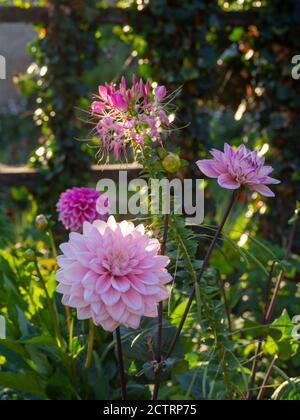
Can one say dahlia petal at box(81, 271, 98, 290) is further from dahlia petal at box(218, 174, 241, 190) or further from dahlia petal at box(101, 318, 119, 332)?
dahlia petal at box(218, 174, 241, 190)

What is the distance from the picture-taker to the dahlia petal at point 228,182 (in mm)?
878

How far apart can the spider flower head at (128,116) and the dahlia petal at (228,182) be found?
3.7 inches

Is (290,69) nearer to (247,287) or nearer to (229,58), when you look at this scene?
(229,58)

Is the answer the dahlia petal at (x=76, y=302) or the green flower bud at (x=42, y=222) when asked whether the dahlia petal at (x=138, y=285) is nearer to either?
the dahlia petal at (x=76, y=302)

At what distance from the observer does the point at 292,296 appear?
2064 millimetres

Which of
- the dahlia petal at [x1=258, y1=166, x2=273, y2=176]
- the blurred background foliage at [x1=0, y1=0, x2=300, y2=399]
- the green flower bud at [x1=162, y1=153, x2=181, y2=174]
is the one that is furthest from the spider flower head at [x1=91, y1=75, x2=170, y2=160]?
the blurred background foliage at [x1=0, y1=0, x2=300, y2=399]

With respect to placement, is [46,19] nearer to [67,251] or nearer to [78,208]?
[78,208]

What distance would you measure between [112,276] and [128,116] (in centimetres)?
20

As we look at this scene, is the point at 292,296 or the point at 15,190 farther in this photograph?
the point at 15,190

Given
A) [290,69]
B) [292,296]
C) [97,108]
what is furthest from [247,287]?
[97,108]

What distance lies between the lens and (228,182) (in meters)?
0.89

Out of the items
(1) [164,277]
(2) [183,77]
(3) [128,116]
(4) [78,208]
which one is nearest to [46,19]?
(2) [183,77]

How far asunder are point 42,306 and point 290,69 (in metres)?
1.55

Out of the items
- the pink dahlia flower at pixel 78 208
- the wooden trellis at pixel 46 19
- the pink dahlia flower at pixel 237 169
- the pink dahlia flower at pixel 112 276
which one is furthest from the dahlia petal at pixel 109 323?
the wooden trellis at pixel 46 19
